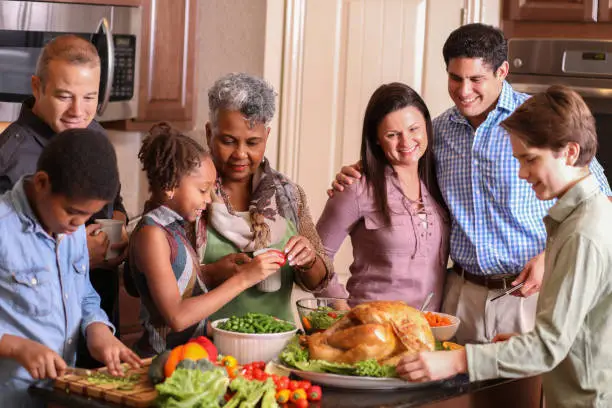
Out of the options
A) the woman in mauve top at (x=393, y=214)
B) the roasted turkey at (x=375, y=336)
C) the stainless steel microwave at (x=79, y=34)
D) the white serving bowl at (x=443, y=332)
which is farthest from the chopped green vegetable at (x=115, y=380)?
the stainless steel microwave at (x=79, y=34)

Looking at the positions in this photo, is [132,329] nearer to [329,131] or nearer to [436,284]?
[436,284]

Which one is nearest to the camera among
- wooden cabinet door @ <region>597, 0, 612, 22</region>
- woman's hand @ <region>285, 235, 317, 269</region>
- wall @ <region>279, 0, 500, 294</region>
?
woman's hand @ <region>285, 235, 317, 269</region>

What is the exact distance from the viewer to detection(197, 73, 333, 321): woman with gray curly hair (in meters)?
2.28

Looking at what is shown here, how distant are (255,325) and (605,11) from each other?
2181 millimetres

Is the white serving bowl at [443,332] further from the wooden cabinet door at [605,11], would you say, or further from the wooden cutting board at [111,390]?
the wooden cabinet door at [605,11]

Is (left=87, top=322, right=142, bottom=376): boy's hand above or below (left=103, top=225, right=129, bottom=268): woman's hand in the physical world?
below

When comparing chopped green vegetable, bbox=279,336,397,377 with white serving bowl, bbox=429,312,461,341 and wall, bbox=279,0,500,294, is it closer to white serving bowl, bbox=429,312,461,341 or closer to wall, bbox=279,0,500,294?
white serving bowl, bbox=429,312,461,341

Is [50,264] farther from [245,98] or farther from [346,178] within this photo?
[346,178]

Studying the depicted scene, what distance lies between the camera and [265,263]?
2.06 metres

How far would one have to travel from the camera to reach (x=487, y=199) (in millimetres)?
2529

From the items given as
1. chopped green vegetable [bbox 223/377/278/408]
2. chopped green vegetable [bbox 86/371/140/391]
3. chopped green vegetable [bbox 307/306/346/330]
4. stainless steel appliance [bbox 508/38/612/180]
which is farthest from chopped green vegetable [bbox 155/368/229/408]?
stainless steel appliance [bbox 508/38/612/180]

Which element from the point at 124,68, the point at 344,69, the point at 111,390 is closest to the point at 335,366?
the point at 111,390

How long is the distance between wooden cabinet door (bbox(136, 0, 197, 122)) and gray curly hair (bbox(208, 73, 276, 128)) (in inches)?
49.2

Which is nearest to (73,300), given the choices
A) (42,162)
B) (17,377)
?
(17,377)
